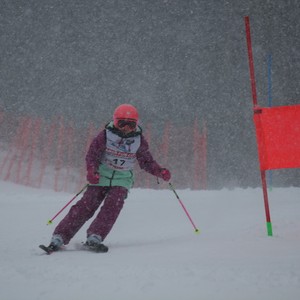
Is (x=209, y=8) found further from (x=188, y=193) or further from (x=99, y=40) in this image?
(x=188, y=193)

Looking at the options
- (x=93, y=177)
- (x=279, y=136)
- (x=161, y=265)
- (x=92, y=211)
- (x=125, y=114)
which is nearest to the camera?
(x=161, y=265)

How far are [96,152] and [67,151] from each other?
11663mm

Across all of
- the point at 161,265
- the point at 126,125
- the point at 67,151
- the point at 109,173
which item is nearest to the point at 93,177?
the point at 109,173

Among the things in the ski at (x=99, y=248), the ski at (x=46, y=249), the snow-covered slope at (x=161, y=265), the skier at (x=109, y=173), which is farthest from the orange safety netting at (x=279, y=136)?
the ski at (x=46, y=249)

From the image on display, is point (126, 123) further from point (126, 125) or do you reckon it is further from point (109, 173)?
point (109, 173)

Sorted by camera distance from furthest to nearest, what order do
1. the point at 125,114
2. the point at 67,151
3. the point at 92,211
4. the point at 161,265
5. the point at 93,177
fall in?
the point at 67,151 < the point at 92,211 < the point at 125,114 < the point at 93,177 < the point at 161,265

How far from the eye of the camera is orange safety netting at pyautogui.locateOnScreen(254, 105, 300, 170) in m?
3.67

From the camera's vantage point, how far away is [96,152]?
139 inches

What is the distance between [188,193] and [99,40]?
1621 cm

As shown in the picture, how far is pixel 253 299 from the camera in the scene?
5.59 ft

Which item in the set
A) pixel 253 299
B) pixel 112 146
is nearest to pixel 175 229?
pixel 112 146

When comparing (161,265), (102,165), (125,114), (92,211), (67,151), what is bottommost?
(161,265)

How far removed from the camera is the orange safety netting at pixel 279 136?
367 centimetres

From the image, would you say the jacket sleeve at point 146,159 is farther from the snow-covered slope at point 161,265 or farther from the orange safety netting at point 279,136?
the orange safety netting at point 279,136
